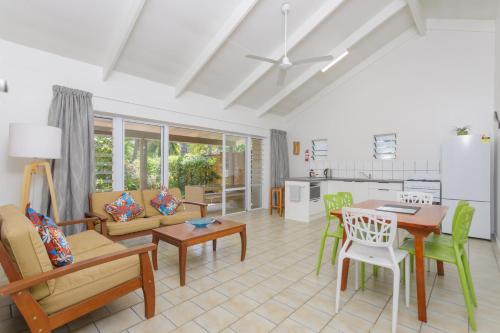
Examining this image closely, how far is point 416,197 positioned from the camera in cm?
344

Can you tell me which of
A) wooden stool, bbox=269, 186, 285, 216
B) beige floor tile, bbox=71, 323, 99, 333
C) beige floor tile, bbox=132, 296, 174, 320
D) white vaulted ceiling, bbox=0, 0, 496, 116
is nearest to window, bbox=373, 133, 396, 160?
white vaulted ceiling, bbox=0, 0, 496, 116

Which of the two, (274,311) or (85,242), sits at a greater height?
(85,242)

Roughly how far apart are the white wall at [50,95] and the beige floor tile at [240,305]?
119 inches

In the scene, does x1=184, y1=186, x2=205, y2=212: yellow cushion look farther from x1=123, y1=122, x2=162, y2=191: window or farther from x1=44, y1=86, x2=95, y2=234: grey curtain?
x1=44, y1=86, x2=95, y2=234: grey curtain

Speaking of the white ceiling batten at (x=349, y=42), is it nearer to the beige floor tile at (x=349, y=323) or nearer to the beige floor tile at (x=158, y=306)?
the beige floor tile at (x=349, y=323)

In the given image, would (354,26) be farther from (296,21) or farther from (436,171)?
(436,171)

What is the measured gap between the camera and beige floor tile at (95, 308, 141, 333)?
1.85m

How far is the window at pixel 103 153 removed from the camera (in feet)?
13.0

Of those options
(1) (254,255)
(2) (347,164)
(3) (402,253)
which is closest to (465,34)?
(2) (347,164)

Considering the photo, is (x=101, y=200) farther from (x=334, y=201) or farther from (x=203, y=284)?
(x=334, y=201)

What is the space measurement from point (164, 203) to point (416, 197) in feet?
11.8

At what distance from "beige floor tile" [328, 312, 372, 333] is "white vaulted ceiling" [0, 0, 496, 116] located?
3524 millimetres

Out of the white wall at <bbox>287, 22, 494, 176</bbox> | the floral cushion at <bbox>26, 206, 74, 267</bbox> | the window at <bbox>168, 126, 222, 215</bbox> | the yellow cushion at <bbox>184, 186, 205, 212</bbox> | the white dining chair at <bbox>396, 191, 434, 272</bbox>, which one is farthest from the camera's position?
the yellow cushion at <bbox>184, 186, 205, 212</bbox>

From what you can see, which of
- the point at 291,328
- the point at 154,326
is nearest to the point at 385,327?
the point at 291,328
